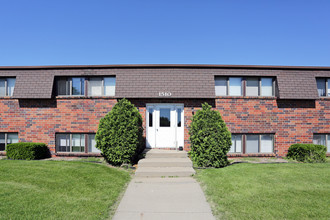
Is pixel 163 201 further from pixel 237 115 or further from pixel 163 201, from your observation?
pixel 237 115

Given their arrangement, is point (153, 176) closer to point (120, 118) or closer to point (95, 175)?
point (95, 175)

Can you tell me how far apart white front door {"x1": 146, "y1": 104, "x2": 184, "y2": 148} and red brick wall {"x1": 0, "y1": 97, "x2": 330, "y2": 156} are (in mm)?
363

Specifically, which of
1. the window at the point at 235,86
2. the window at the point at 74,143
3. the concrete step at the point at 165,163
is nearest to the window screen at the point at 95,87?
the window at the point at 74,143

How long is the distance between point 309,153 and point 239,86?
15.0 ft

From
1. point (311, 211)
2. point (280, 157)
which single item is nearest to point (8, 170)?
point (311, 211)

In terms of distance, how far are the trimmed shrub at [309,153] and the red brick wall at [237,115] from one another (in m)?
0.60

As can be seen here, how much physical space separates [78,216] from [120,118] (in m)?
4.44

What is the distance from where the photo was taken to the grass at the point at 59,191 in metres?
3.92

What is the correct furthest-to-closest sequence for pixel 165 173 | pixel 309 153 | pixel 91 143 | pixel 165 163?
pixel 91 143 < pixel 309 153 < pixel 165 163 < pixel 165 173

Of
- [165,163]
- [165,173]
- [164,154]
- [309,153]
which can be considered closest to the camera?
[165,173]

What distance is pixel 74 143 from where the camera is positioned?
9750 mm

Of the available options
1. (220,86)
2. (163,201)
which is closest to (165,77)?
(220,86)

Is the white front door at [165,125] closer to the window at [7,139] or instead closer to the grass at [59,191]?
the grass at [59,191]

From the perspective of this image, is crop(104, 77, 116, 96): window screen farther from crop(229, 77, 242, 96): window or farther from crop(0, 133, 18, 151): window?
crop(229, 77, 242, 96): window
